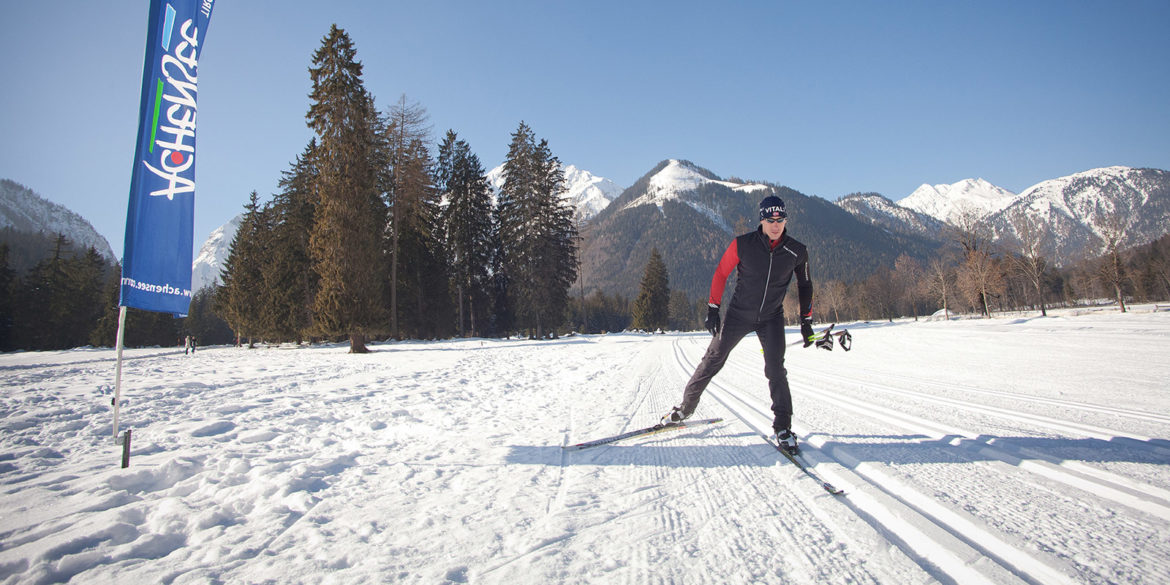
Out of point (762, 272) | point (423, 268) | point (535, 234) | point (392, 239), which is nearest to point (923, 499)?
point (762, 272)

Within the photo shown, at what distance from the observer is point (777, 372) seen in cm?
336

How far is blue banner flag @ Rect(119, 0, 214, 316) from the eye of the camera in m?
3.55

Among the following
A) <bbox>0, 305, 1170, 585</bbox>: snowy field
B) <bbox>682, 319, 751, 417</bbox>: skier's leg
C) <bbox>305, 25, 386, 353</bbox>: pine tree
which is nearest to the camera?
<bbox>0, 305, 1170, 585</bbox>: snowy field

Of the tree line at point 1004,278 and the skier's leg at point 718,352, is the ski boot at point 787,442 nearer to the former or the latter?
the skier's leg at point 718,352

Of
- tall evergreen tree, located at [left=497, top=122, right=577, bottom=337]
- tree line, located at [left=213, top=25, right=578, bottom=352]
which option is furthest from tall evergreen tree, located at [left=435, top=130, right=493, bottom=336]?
tall evergreen tree, located at [left=497, top=122, right=577, bottom=337]

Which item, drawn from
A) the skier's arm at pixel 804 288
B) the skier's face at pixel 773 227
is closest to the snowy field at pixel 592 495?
the skier's arm at pixel 804 288

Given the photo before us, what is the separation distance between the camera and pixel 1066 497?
2102 mm

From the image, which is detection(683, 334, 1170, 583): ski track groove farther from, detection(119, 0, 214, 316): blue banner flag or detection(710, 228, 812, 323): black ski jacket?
detection(119, 0, 214, 316): blue banner flag

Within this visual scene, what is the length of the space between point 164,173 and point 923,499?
596cm

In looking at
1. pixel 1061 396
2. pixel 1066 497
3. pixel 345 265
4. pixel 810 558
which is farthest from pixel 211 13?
pixel 345 265

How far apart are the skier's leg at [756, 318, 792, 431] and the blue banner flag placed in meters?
4.95

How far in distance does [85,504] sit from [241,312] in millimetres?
33057

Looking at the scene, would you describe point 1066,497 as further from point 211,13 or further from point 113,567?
point 211,13

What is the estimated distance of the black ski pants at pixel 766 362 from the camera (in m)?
3.29
